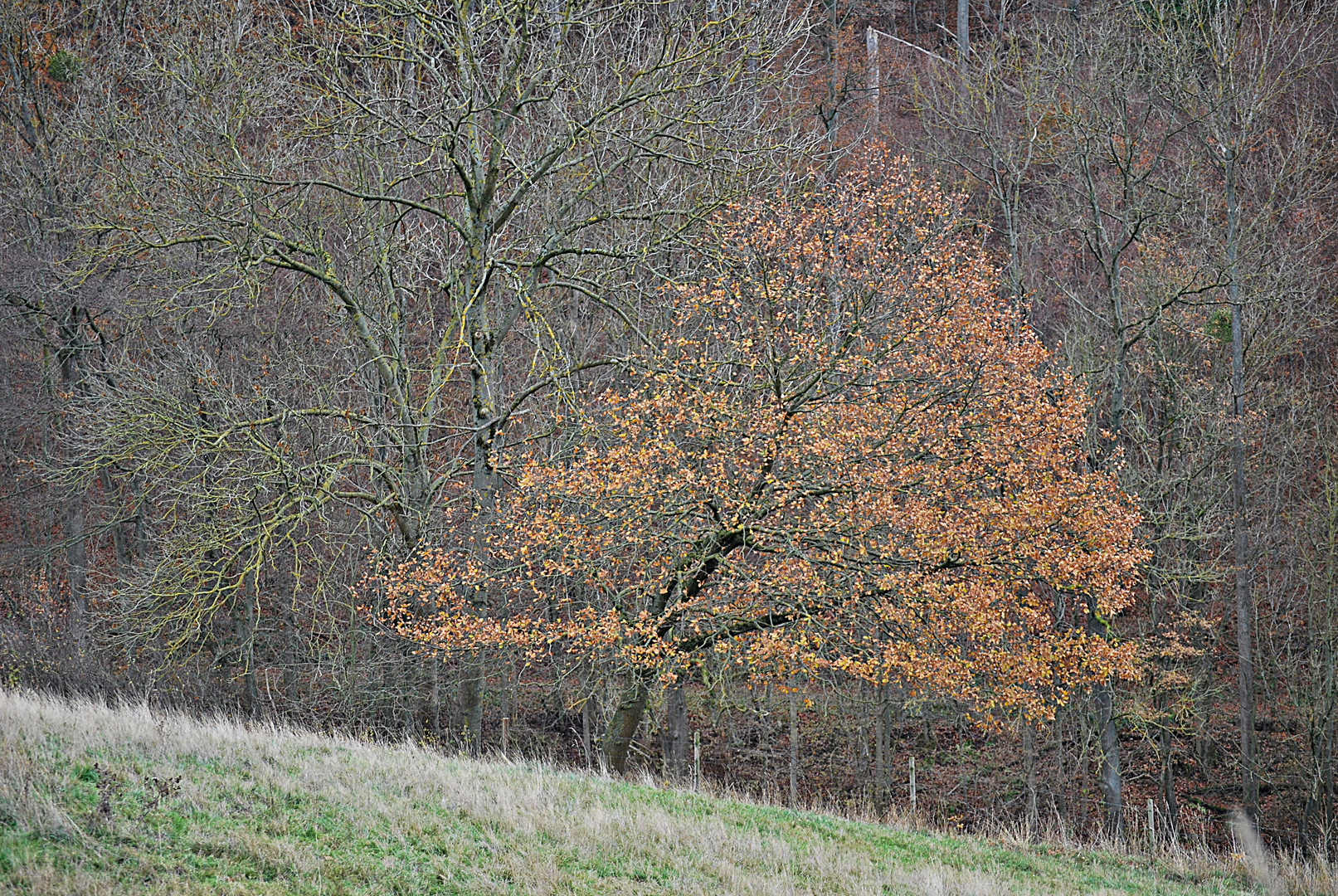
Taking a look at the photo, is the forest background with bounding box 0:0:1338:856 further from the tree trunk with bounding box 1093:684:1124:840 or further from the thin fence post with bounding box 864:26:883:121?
the thin fence post with bounding box 864:26:883:121

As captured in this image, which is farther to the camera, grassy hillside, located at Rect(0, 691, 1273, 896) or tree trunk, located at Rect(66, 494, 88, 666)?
tree trunk, located at Rect(66, 494, 88, 666)

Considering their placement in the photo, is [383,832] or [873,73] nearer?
[383,832]

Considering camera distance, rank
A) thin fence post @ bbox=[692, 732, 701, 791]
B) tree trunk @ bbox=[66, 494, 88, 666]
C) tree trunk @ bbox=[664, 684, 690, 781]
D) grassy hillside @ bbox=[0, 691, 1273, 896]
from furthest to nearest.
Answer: tree trunk @ bbox=[664, 684, 690, 781] → tree trunk @ bbox=[66, 494, 88, 666] → thin fence post @ bbox=[692, 732, 701, 791] → grassy hillside @ bbox=[0, 691, 1273, 896]

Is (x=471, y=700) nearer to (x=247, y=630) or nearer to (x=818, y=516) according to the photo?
(x=247, y=630)

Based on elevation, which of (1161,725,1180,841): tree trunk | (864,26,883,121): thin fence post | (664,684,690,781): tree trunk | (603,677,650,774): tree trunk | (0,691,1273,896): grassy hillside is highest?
(864,26,883,121): thin fence post

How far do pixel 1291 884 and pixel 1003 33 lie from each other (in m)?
23.9

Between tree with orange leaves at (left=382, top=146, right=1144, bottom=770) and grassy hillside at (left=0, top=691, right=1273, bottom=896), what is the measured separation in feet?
9.09

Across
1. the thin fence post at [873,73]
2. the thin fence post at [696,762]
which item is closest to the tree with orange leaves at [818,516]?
the thin fence post at [696,762]

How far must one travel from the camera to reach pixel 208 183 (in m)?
13.7

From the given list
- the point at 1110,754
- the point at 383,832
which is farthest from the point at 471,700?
the point at 1110,754

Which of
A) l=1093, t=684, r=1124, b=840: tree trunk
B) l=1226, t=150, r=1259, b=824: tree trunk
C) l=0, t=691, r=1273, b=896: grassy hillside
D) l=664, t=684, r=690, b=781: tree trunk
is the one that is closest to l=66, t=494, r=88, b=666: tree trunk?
l=0, t=691, r=1273, b=896: grassy hillside

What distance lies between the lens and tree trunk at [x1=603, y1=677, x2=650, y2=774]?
1373cm

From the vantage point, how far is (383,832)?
256 inches

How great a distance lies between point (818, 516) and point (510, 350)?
32.1 feet
